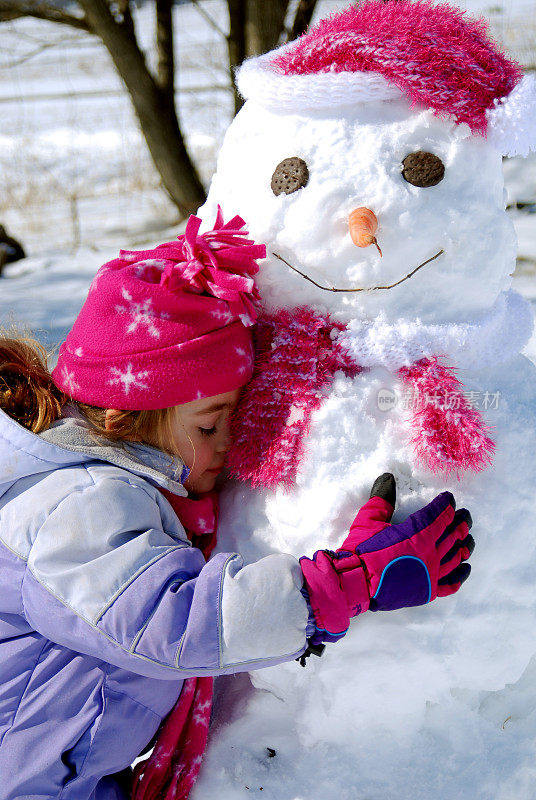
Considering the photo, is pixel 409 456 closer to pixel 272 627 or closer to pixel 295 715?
pixel 272 627

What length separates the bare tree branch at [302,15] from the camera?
3697 mm

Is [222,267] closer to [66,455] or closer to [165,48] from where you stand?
[66,455]

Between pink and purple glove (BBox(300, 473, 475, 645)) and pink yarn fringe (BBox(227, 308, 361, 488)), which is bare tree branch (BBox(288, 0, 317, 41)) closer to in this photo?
pink yarn fringe (BBox(227, 308, 361, 488))

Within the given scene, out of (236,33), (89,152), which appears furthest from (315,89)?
(89,152)

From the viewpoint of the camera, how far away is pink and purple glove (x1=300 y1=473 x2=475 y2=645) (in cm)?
92

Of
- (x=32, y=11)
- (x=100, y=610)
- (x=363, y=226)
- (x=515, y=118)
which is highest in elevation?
(x=515, y=118)

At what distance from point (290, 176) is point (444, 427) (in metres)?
0.42

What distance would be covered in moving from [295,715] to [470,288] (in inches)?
29.3

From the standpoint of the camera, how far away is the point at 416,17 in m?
1.03

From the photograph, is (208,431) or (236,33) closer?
(208,431)

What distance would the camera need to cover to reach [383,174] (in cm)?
100

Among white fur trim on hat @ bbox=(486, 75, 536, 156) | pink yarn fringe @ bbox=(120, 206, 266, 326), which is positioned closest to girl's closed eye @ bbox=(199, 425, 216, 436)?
pink yarn fringe @ bbox=(120, 206, 266, 326)

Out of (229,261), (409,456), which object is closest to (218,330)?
(229,261)

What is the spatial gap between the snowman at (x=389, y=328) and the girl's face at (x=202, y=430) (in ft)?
0.12
